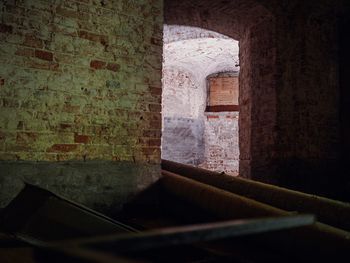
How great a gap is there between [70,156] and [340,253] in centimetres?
216

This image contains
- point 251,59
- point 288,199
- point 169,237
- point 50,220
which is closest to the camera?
point 169,237

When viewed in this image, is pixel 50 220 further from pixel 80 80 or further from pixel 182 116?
pixel 182 116

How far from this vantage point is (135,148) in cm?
323

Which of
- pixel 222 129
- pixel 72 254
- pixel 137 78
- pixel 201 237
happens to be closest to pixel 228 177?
pixel 137 78

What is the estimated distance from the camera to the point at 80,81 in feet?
9.74

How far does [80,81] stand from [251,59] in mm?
2951

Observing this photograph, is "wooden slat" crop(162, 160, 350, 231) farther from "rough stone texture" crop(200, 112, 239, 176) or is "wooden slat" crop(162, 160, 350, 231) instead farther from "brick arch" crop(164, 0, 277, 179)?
"rough stone texture" crop(200, 112, 239, 176)

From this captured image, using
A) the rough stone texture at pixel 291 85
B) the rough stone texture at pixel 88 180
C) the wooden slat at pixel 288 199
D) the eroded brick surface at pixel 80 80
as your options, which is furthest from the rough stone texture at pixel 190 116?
the rough stone texture at pixel 88 180

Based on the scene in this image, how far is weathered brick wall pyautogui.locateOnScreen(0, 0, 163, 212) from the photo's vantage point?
2674mm

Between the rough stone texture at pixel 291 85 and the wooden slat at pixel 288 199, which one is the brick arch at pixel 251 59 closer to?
the rough stone texture at pixel 291 85

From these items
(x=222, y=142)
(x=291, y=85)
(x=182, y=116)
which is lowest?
(x=222, y=142)

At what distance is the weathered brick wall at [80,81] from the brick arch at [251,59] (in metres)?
1.61

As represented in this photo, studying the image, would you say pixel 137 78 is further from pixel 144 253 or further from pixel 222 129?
pixel 222 129

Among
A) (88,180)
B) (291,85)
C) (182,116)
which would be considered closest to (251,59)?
(291,85)
